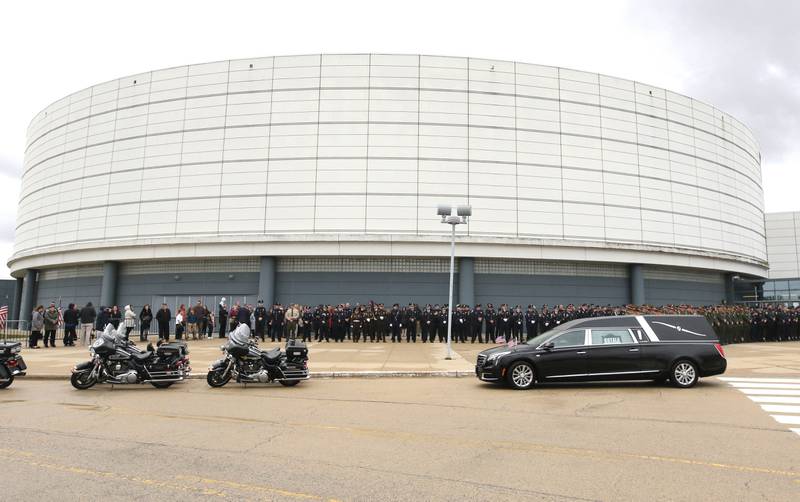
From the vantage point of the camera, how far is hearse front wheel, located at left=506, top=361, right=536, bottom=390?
1145 cm

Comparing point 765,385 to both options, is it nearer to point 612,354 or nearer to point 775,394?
point 775,394

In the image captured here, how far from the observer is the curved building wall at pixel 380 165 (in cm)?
2920

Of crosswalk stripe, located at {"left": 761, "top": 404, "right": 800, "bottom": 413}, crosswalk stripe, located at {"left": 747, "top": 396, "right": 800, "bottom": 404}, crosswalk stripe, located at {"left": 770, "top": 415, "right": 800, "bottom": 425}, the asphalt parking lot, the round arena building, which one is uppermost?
the round arena building

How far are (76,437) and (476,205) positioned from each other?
80.5 ft

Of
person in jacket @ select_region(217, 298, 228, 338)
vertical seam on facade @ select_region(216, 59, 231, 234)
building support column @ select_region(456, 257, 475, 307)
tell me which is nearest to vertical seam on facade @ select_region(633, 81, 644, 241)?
building support column @ select_region(456, 257, 475, 307)

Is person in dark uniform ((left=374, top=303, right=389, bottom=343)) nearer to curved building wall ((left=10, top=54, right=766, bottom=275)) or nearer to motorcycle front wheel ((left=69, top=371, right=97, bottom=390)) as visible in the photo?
curved building wall ((left=10, top=54, right=766, bottom=275))

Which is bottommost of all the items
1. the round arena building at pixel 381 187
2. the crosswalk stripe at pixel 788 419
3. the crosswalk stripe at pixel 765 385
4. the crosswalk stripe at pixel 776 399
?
Result: the crosswalk stripe at pixel 788 419

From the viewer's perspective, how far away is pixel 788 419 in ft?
27.4

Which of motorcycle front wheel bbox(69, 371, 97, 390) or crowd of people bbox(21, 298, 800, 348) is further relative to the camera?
crowd of people bbox(21, 298, 800, 348)

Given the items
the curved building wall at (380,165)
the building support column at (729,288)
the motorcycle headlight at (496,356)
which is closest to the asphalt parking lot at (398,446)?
the motorcycle headlight at (496,356)

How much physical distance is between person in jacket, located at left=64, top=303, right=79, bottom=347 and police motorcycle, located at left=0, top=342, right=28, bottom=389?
443 inches

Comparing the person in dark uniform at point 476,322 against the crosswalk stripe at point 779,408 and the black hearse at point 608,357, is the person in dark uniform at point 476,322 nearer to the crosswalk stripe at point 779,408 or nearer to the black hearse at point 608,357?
the black hearse at point 608,357

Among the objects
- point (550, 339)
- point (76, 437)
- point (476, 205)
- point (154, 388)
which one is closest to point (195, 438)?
point (76, 437)

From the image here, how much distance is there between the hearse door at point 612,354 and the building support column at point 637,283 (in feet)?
69.4
